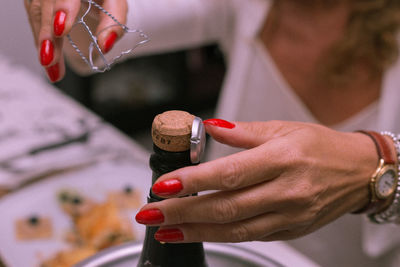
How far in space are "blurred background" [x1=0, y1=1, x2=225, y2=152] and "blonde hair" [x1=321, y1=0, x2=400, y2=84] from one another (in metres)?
0.91

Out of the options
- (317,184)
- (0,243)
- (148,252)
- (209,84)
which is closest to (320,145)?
(317,184)

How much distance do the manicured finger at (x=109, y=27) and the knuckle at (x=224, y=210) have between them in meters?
0.13

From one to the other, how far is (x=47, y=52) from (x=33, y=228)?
0.28m

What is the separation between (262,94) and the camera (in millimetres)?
783

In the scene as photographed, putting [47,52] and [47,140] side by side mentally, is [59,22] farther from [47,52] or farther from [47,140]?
[47,140]

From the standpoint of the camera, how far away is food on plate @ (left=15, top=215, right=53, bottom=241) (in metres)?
0.49

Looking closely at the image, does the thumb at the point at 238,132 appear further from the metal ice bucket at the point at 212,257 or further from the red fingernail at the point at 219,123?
the metal ice bucket at the point at 212,257

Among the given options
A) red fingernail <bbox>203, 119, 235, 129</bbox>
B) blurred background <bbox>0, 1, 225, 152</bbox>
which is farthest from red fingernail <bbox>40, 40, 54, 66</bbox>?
blurred background <bbox>0, 1, 225, 152</bbox>

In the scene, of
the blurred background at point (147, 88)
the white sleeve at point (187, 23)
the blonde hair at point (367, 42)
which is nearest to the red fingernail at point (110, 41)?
the white sleeve at point (187, 23)

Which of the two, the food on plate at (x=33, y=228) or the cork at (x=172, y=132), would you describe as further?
the food on plate at (x=33, y=228)

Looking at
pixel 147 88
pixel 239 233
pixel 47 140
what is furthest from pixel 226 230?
pixel 147 88

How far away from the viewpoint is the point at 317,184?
1.03 feet

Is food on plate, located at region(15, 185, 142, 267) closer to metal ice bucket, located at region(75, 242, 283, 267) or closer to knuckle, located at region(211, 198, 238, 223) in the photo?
metal ice bucket, located at region(75, 242, 283, 267)

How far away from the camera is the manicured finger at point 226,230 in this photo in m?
0.28
